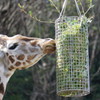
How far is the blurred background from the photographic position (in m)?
10.9

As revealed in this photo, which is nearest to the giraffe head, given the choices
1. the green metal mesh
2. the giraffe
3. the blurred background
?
the giraffe

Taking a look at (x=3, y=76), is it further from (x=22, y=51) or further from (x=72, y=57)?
(x=72, y=57)

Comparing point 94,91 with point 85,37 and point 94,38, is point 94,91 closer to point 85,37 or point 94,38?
point 94,38

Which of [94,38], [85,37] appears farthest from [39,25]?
[85,37]

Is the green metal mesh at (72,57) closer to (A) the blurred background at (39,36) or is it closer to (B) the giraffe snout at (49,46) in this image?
→ (B) the giraffe snout at (49,46)

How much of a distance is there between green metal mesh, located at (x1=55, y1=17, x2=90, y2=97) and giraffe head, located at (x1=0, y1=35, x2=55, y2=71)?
12 cm

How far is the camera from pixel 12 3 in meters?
10.7

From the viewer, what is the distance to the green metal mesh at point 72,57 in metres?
5.03

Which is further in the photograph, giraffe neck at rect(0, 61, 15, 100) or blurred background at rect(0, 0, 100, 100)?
blurred background at rect(0, 0, 100, 100)

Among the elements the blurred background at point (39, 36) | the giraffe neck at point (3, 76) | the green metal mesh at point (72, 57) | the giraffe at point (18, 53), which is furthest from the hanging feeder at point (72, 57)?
the blurred background at point (39, 36)

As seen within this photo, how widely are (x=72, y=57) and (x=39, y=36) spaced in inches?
253

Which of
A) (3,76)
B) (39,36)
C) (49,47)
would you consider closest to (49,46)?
(49,47)

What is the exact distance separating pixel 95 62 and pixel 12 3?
104 inches

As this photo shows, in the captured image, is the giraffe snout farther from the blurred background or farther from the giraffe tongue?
the blurred background
